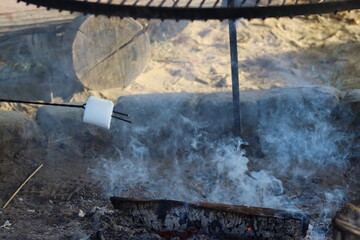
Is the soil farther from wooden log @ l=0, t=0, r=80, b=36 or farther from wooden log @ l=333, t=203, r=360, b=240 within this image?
wooden log @ l=333, t=203, r=360, b=240

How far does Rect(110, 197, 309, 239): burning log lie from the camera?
2.96 m

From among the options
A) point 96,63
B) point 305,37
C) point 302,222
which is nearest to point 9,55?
point 96,63

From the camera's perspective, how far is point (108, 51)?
22.1ft

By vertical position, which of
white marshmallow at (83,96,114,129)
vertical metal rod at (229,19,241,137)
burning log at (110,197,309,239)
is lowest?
burning log at (110,197,309,239)

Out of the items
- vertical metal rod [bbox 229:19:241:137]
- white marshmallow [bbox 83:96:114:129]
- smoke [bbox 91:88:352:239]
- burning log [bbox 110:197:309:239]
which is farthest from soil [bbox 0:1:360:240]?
vertical metal rod [bbox 229:19:241:137]

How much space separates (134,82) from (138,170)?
3414 mm

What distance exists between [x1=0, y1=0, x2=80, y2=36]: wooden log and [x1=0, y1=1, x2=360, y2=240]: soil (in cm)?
31

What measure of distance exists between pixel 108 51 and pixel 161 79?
119 cm

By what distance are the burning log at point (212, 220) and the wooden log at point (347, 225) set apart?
33 centimetres

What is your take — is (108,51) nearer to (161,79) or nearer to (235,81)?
(161,79)

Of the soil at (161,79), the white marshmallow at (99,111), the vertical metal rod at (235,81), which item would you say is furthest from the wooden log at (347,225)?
the vertical metal rod at (235,81)

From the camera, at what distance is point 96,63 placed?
6754mm

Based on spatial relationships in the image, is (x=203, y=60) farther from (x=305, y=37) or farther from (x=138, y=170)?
(x=138, y=170)

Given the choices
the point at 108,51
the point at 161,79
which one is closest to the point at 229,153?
the point at 108,51
